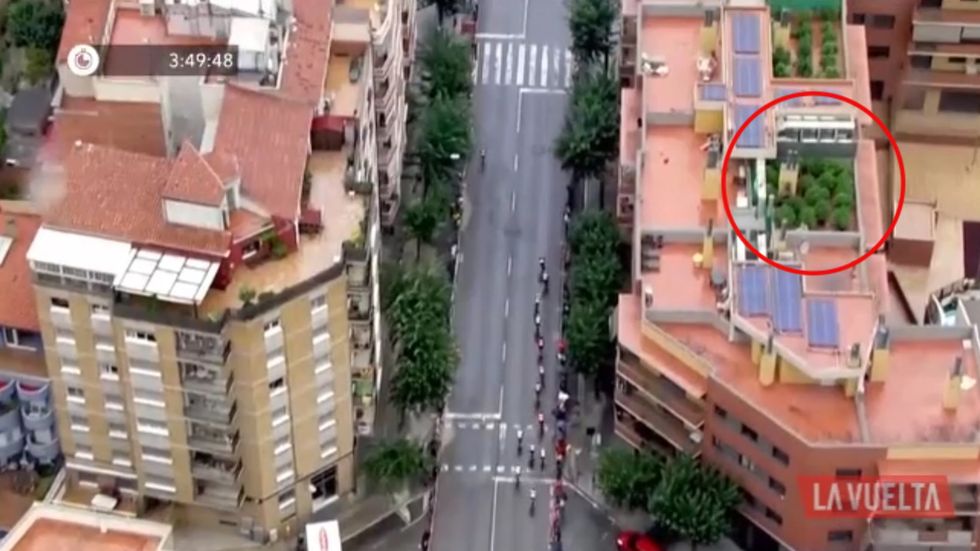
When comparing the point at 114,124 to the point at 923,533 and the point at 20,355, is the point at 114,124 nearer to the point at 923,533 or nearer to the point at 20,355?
the point at 20,355

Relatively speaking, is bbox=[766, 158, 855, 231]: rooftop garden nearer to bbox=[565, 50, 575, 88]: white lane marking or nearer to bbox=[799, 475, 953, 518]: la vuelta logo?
bbox=[799, 475, 953, 518]: la vuelta logo

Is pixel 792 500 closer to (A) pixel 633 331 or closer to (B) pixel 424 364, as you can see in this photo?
(A) pixel 633 331

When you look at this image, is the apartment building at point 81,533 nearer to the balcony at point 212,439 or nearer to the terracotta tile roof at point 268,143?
the balcony at point 212,439

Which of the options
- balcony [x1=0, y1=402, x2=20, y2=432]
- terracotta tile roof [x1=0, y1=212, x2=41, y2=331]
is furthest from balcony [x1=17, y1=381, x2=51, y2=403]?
terracotta tile roof [x1=0, y1=212, x2=41, y2=331]

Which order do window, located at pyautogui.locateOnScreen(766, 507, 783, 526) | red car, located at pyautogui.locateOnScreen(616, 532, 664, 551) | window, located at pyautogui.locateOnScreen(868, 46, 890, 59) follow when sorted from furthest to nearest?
window, located at pyautogui.locateOnScreen(868, 46, 890, 59), red car, located at pyautogui.locateOnScreen(616, 532, 664, 551), window, located at pyautogui.locateOnScreen(766, 507, 783, 526)

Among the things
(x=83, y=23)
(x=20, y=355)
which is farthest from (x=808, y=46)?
(x=20, y=355)

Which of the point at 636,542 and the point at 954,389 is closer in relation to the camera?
the point at 954,389
